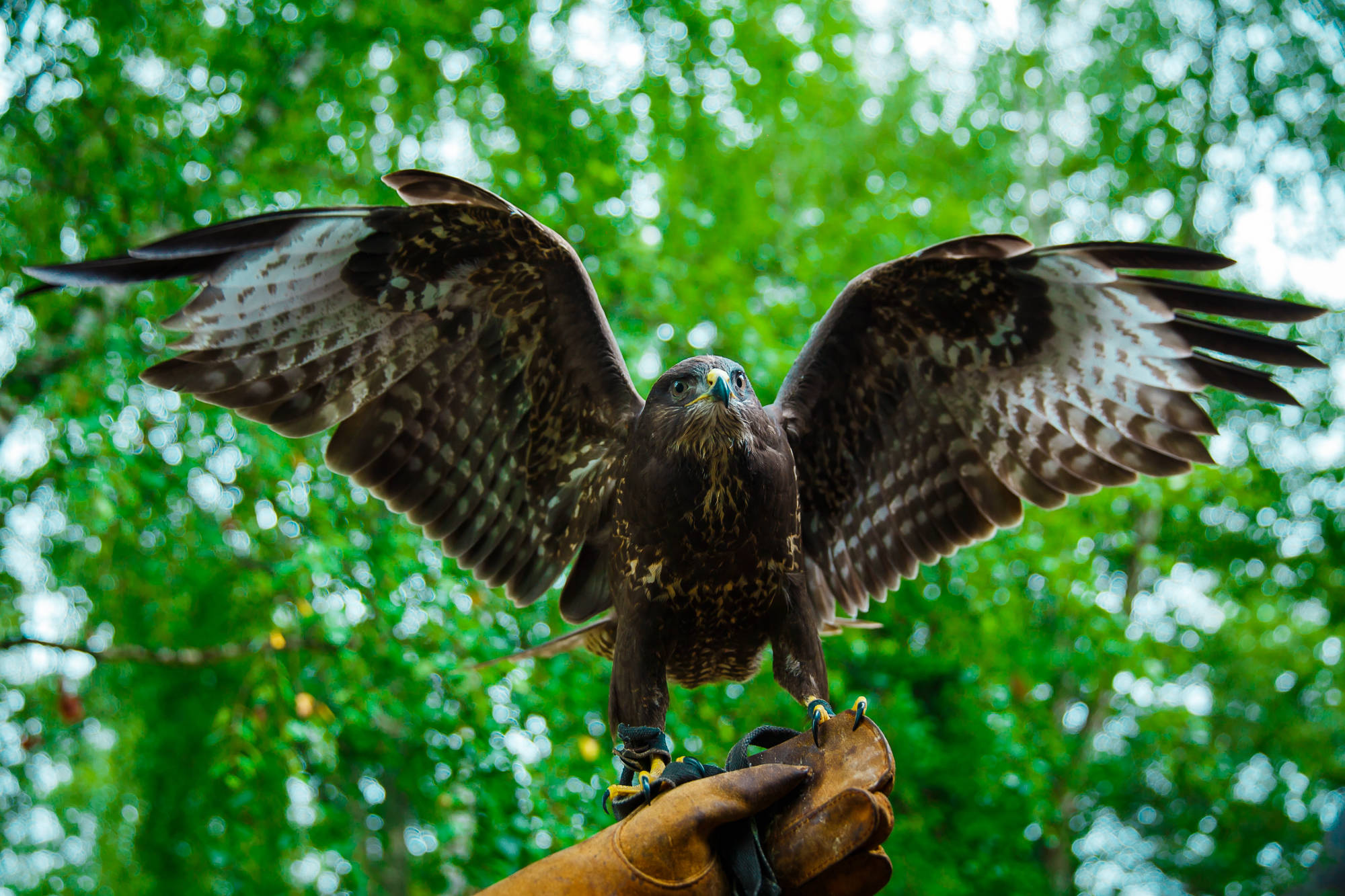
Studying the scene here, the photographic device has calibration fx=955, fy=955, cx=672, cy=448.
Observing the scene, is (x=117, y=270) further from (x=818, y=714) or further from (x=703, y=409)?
(x=818, y=714)

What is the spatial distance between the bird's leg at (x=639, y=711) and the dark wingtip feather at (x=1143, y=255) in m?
1.76

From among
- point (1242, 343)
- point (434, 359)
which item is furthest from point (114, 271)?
point (1242, 343)

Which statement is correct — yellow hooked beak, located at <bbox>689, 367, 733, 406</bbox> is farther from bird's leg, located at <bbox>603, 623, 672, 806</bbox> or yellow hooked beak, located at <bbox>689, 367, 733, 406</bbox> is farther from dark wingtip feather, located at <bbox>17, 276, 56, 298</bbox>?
dark wingtip feather, located at <bbox>17, 276, 56, 298</bbox>

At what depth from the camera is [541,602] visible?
17.5 feet

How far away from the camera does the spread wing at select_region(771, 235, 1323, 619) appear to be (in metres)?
3.10

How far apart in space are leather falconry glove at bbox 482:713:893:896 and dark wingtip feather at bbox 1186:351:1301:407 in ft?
5.79

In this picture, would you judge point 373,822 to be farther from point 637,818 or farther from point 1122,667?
point 1122,667

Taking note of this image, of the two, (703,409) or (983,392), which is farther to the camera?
(983,392)

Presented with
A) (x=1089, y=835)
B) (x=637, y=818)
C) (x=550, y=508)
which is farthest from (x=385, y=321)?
(x=1089, y=835)

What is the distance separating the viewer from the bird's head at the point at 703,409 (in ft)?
8.23

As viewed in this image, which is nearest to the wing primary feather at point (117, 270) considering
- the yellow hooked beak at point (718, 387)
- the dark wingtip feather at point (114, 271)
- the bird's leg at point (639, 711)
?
the dark wingtip feather at point (114, 271)

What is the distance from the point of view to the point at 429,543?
5117 mm

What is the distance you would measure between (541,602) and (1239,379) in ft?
11.7

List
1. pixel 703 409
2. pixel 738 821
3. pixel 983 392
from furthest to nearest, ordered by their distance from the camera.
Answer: pixel 983 392 < pixel 703 409 < pixel 738 821
